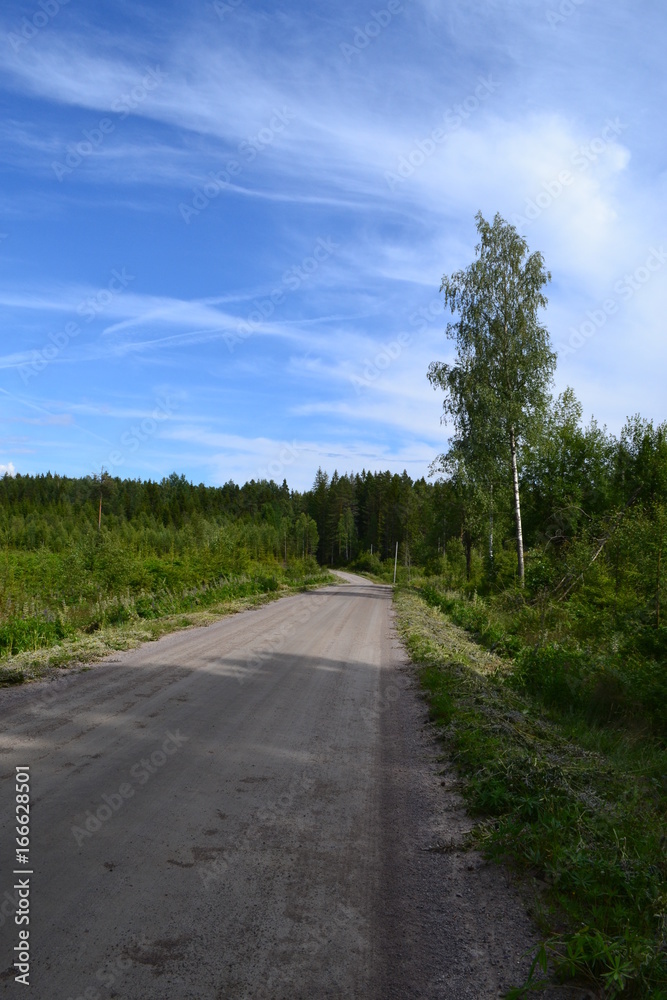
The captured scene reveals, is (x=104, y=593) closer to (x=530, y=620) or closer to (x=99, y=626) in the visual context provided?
(x=99, y=626)

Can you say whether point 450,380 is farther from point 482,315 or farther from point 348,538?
point 348,538

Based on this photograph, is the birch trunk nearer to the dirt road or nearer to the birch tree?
the birch tree

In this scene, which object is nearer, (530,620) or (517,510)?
(530,620)

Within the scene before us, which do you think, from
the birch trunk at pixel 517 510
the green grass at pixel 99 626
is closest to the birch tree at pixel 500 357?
the birch trunk at pixel 517 510

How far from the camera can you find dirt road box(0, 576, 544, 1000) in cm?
283

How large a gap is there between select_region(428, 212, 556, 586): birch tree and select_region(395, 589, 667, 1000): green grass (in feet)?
48.6

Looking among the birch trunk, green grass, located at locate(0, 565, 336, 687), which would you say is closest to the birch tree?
the birch trunk

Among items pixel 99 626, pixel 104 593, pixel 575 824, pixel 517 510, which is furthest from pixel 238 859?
pixel 517 510

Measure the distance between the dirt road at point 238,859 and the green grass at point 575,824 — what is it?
245mm

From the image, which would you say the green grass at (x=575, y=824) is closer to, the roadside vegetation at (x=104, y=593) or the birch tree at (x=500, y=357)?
the roadside vegetation at (x=104, y=593)

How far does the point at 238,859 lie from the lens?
3.79 m

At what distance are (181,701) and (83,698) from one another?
1.11 metres

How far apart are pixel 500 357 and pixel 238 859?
2165cm

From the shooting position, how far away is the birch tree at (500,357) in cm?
2214
